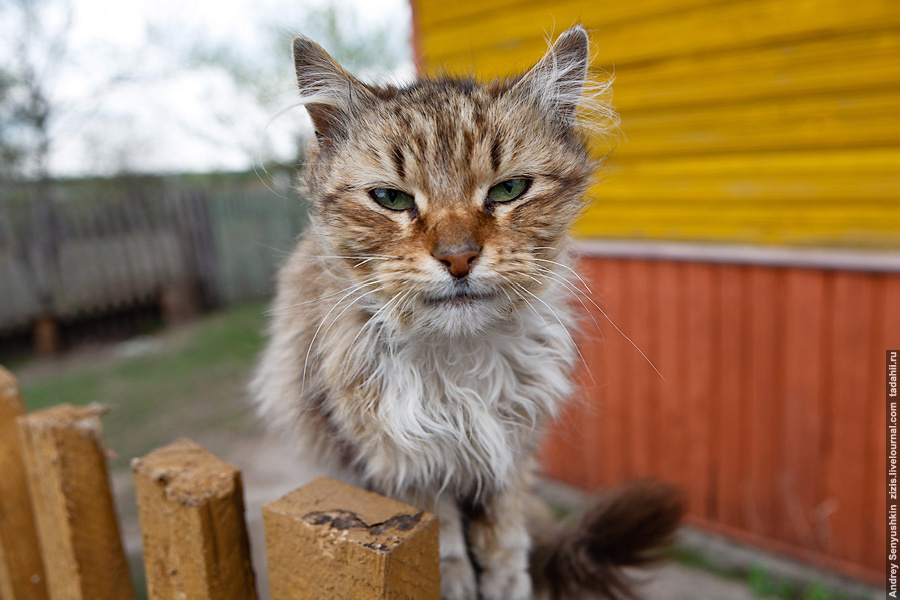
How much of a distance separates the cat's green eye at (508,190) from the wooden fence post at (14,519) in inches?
48.0

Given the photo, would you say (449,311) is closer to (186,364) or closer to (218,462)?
(218,462)

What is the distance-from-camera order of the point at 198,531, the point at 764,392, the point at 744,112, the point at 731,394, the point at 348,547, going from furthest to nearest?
the point at 731,394 < the point at 764,392 < the point at 744,112 < the point at 198,531 < the point at 348,547

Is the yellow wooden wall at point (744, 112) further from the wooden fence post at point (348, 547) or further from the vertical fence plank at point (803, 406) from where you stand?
the wooden fence post at point (348, 547)

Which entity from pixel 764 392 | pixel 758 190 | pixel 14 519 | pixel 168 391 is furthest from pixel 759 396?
pixel 168 391

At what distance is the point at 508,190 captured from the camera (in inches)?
43.2

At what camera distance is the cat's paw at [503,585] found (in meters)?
1.28

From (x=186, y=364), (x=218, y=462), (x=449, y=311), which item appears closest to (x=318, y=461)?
(x=218, y=462)

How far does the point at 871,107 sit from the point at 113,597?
3160 millimetres

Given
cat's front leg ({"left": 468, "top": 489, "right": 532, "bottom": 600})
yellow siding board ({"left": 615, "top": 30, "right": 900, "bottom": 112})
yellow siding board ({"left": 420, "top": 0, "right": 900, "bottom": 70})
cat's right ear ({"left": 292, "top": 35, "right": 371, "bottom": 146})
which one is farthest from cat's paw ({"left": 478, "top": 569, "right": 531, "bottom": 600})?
yellow siding board ({"left": 615, "top": 30, "right": 900, "bottom": 112})

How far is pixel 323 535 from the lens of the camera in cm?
75

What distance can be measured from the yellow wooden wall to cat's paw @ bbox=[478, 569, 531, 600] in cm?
154

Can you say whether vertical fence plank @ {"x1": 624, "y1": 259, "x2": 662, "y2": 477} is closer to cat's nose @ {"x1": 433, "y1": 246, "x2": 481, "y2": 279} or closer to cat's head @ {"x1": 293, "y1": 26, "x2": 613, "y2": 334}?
cat's head @ {"x1": 293, "y1": 26, "x2": 613, "y2": 334}

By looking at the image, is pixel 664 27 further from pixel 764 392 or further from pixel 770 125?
pixel 764 392

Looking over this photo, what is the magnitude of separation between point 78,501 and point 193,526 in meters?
0.42
